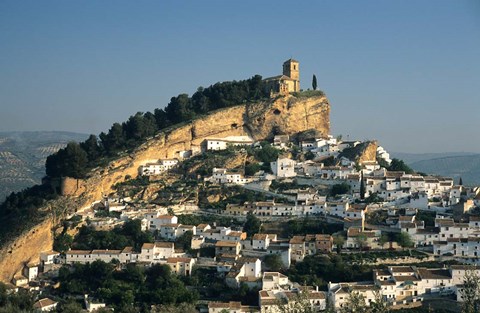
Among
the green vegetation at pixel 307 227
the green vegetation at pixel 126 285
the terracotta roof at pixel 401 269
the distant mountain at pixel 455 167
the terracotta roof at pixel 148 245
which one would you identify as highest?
the distant mountain at pixel 455 167

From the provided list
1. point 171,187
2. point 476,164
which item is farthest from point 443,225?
point 476,164

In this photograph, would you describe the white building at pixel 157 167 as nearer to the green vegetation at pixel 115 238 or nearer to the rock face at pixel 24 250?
the green vegetation at pixel 115 238

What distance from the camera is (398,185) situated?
38.8 m

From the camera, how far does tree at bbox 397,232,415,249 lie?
1305 inches

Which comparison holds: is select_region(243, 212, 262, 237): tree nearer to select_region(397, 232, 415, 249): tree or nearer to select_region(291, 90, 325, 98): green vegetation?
select_region(397, 232, 415, 249): tree

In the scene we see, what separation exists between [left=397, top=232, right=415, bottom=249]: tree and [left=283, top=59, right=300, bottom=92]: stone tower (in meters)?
19.7

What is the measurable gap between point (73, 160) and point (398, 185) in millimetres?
18377

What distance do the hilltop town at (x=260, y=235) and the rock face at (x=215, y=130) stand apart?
0.66 ft

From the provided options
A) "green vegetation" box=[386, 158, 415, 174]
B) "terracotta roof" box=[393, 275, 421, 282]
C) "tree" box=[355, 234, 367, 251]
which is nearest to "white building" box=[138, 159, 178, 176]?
"green vegetation" box=[386, 158, 415, 174]

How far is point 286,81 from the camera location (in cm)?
4950

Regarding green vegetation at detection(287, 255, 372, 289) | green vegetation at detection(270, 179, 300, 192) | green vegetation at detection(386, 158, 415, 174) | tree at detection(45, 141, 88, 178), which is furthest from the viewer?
green vegetation at detection(386, 158, 415, 174)

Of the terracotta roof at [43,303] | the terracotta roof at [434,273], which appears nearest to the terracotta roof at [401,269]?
the terracotta roof at [434,273]

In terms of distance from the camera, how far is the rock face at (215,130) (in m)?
39.8

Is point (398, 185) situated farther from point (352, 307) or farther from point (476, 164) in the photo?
point (476, 164)
